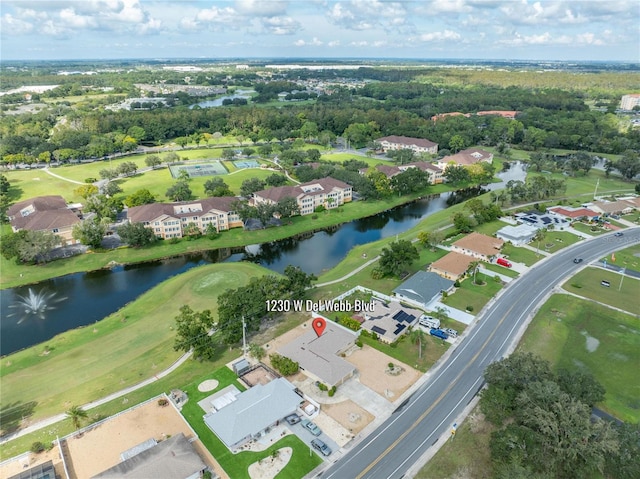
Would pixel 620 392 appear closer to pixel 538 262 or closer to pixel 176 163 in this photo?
pixel 538 262

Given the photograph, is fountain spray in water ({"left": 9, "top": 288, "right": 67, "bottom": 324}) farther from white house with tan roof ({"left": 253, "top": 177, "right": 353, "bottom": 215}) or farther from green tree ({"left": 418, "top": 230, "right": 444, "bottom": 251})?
green tree ({"left": 418, "top": 230, "right": 444, "bottom": 251})

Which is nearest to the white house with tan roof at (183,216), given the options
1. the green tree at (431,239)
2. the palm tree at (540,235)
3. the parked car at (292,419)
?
the green tree at (431,239)

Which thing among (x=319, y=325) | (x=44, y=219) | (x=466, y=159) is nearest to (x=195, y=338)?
(x=319, y=325)

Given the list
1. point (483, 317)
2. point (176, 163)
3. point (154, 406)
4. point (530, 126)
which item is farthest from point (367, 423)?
point (530, 126)

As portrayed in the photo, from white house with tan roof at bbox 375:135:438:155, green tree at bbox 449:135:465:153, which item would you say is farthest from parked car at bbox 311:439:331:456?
green tree at bbox 449:135:465:153

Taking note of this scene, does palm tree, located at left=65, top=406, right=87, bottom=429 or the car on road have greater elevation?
palm tree, located at left=65, top=406, right=87, bottom=429

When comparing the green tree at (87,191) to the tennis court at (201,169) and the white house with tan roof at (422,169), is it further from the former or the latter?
the white house with tan roof at (422,169)
